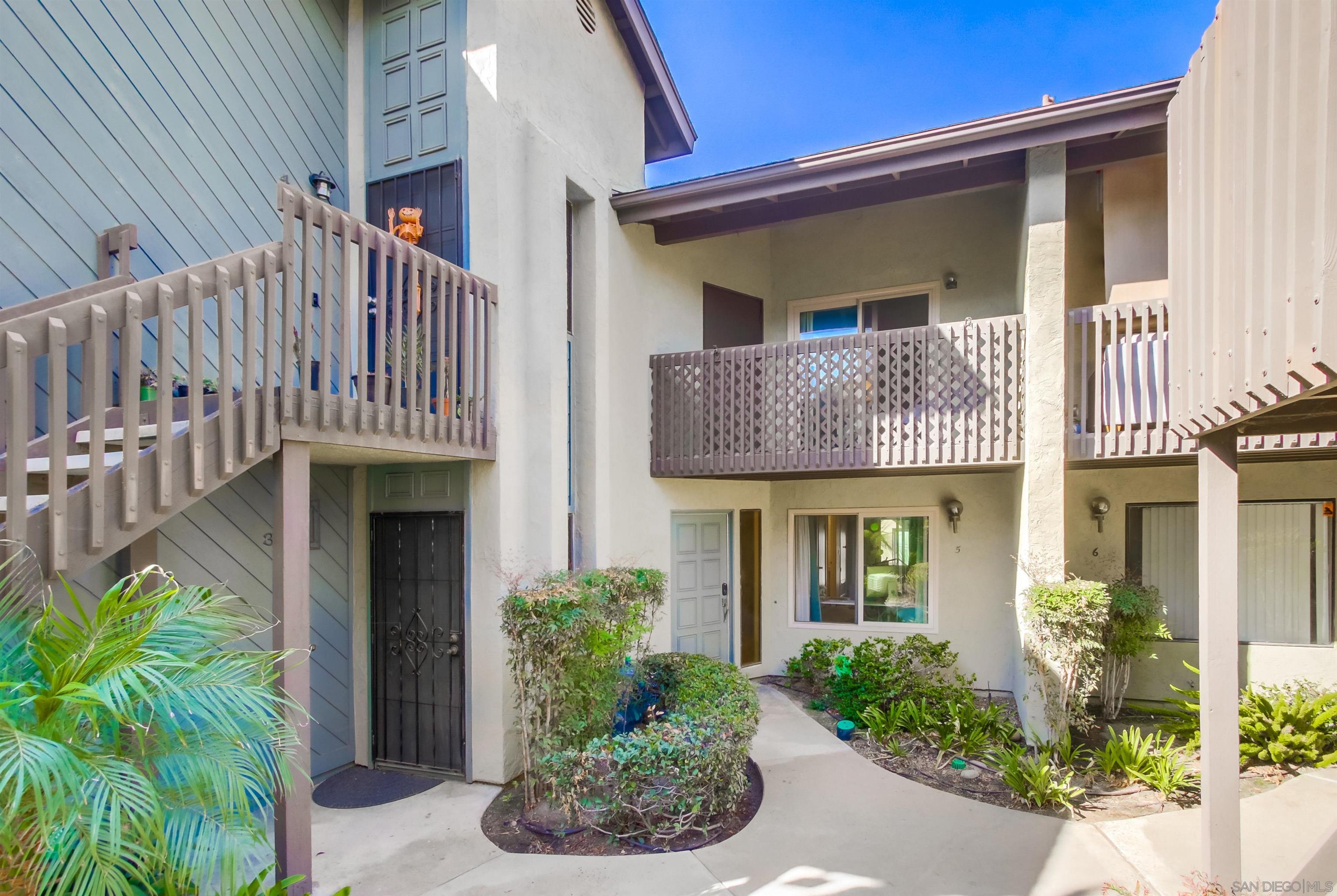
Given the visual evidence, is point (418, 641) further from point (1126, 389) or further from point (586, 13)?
point (586, 13)

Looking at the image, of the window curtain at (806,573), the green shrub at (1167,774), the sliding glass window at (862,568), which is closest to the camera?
the green shrub at (1167,774)

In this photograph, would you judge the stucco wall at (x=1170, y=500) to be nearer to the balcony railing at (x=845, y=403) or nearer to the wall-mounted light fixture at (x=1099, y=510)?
the wall-mounted light fixture at (x=1099, y=510)

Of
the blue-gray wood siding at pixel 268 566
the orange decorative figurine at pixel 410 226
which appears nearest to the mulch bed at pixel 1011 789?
the blue-gray wood siding at pixel 268 566

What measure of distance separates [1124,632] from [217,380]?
8.08 m

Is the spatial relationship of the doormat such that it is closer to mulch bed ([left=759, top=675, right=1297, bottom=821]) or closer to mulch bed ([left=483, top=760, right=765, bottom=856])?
mulch bed ([left=483, top=760, right=765, bottom=856])

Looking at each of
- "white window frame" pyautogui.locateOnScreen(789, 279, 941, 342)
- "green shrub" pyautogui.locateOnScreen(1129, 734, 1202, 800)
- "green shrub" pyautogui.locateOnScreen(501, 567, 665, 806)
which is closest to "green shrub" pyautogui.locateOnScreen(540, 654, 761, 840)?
"green shrub" pyautogui.locateOnScreen(501, 567, 665, 806)

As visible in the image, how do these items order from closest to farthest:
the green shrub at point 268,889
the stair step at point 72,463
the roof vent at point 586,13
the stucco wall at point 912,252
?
the green shrub at point 268,889
the stair step at point 72,463
the roof vent at point 586,13
the stucco wall at point 912,252

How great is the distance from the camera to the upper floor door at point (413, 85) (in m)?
6.42

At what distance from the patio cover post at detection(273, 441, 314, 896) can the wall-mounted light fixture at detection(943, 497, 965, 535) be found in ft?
23.2

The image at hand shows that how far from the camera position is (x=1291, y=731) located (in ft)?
19.6

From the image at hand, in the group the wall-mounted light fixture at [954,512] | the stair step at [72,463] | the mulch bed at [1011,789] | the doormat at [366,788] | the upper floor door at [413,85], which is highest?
the upper floor door at [413,85]

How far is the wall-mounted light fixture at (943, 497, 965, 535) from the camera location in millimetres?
8547

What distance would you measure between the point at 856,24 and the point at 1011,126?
31.5 ft

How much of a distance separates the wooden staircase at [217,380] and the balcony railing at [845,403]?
251 centimetres
